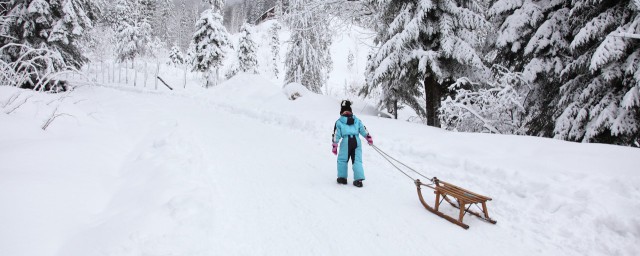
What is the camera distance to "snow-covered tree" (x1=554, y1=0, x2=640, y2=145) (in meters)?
6.23

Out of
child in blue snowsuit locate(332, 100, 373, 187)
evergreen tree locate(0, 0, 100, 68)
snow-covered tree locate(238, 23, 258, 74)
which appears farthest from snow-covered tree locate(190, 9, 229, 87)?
child in blue snowsuit locate(332, 100, 373, 187)

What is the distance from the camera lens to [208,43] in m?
33.1

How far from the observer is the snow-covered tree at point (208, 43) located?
32781 millimetres

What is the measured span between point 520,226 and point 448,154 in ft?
9.68

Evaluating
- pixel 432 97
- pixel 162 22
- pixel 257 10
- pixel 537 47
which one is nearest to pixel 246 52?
pixel 432 97

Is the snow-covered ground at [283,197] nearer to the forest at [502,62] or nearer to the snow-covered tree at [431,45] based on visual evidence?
the forest at [502,62]

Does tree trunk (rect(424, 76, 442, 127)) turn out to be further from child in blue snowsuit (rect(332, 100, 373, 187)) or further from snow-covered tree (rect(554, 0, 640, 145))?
child in blue snowsuit (rect(332, 100, 373, 187))

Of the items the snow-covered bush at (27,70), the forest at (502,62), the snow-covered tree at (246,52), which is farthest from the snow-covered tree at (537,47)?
the snow-covered tree at (246,52)

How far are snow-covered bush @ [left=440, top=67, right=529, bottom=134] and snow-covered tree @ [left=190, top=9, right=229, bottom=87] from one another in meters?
27.9

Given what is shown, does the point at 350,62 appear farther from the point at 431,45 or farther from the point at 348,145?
the point at 348,145

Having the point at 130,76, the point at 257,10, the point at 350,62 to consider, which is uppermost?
the point at 257,10

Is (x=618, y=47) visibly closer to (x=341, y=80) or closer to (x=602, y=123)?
(x=602, y=123)

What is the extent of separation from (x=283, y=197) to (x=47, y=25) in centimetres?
2040

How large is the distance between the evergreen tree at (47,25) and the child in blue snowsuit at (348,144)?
632 inches
